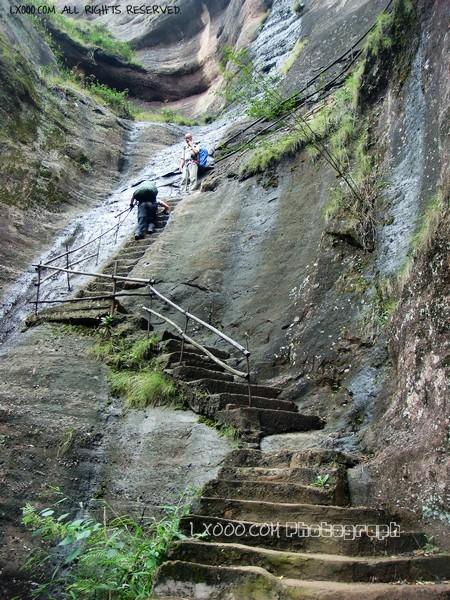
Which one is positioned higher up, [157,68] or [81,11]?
[81,11]

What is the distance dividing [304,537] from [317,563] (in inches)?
14.5

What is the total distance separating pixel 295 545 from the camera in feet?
12.4

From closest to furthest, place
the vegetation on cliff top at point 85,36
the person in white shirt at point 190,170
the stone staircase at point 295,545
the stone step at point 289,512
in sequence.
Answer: the stone staircase at point 295,545
the stone step at point 289,512
the person in white shirt at point 190,170
the vegetation on cliff top at point 85,36

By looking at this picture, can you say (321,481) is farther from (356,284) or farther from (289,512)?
(356,284)

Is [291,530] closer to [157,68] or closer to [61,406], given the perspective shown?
[61,406]

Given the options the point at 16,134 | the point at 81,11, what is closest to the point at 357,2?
the point at 16,134

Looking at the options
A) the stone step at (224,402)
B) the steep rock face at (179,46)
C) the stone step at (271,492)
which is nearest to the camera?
the stone step at (271,492)

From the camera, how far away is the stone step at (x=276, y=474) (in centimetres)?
459

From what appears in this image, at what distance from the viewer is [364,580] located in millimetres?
3348

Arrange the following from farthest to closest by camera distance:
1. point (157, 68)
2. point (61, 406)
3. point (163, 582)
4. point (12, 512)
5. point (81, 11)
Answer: point (81, 11), point (157, 68), point (61, 406), point (12, 512), point (163, 582)

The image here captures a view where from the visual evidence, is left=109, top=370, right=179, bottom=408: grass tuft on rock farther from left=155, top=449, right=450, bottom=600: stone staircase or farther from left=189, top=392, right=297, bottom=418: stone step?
left=155, top=449, right=450, bottom=600: stone staircase

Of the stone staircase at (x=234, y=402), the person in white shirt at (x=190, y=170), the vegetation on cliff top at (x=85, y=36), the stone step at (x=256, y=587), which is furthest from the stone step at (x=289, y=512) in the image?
the vegetation on cliff top at (x=85, y=36)

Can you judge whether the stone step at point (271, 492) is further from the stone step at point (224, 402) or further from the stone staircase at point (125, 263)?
the stone staircase at point (125, 263)

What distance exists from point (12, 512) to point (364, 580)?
3013mm
